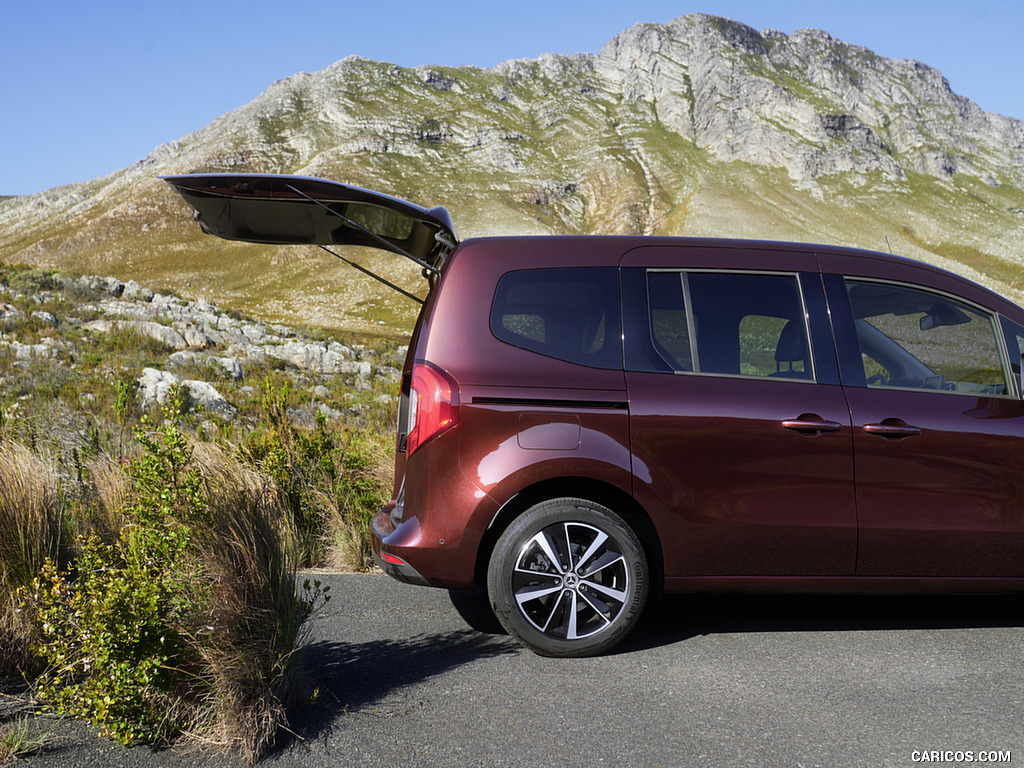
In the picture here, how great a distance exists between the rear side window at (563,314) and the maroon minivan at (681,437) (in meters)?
0.01

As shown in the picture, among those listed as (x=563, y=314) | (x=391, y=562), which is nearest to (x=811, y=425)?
(x=563, y=314)

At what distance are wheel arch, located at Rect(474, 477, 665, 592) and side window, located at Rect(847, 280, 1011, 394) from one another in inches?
58.6

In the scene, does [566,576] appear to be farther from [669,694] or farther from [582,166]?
[582,166]

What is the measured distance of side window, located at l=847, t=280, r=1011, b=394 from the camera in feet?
14.5

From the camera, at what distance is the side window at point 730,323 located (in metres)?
4.22

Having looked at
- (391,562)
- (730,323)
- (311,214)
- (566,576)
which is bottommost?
(566,576)

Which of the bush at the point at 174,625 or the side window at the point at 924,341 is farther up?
the side window at the point at 924,341

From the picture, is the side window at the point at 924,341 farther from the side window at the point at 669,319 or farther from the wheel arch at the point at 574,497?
the wheel arch at the point at 574,497

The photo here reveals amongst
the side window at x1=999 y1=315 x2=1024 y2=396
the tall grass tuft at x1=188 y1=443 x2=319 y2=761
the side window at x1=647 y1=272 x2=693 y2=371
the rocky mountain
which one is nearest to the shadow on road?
the tall grass tuft at x1=188 y1=443 x2=319 y2=761

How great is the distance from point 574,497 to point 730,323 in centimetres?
129

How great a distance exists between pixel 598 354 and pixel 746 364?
2.67 ft

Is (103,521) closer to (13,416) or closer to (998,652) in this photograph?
(13,416)

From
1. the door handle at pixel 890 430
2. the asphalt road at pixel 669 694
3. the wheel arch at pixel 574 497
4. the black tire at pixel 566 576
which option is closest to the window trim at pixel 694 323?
the door handle at pixel 890 430

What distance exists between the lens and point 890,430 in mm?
4152
